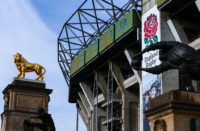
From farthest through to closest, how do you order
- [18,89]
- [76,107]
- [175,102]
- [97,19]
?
[76,107] → [97,19] → [18,89] → [175,102]

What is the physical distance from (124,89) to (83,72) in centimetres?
892

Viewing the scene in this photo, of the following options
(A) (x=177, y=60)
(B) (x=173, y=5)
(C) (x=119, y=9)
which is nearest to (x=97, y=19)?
(C) (x=119, y=9)

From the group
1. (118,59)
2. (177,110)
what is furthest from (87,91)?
(177,110)

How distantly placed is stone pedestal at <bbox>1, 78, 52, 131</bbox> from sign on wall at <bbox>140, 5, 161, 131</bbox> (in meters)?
9.25

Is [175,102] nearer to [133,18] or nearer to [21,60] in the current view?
[133,18]

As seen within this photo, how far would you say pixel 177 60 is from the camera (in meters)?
11.9

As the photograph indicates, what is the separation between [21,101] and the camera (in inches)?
1601

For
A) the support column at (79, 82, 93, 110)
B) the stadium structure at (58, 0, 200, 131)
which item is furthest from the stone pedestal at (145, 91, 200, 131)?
the support column at (79, 82, 93, 110)

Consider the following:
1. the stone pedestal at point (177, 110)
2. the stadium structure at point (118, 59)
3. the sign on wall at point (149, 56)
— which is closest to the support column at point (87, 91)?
the stadium structure at point (118, 59)

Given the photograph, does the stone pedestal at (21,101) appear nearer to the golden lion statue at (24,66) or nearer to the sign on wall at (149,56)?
the golden lion statue at (24,66)

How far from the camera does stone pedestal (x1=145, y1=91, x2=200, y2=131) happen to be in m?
10.7

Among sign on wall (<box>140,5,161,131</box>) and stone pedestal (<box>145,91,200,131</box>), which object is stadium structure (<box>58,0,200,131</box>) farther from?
stone pedestal (<box>145,91,200,131</box>)

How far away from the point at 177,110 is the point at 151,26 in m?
27.6

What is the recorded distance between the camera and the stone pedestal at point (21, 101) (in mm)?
39875
